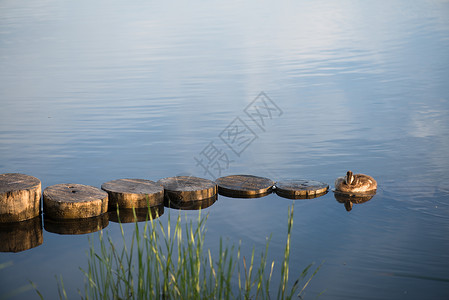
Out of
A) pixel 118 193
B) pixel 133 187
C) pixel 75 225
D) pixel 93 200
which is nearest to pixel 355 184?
pixel 133 187

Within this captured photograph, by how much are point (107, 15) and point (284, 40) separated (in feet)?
49.7

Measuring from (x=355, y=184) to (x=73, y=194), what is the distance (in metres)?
3.37

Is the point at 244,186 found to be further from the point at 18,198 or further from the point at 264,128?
the point at 264,128

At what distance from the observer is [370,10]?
3359 cm

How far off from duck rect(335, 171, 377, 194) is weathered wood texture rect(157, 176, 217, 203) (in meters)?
1.60

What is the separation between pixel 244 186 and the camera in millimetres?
6922

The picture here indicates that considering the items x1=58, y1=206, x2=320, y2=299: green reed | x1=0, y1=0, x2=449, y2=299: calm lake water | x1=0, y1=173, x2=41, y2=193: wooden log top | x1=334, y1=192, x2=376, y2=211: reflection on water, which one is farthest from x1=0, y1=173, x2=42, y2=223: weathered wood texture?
x1=334, y1=192, x2=376, y2=211: reflection on water

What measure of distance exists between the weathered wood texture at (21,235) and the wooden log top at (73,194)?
0.32 m

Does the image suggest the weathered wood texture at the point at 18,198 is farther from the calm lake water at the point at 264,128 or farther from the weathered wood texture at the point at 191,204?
the weathered wood texture at the point at 191,204

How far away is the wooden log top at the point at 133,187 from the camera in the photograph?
6.21m

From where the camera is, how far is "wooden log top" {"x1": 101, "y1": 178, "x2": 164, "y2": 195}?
621 cm

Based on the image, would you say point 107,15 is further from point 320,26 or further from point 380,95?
point 380,95

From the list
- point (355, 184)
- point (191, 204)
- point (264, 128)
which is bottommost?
point (191, 204)

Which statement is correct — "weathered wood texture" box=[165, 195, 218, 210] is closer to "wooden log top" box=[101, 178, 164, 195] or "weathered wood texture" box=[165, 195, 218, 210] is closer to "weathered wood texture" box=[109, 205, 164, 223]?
"weathered wood texture" box=[109, 205, 164, 223]
